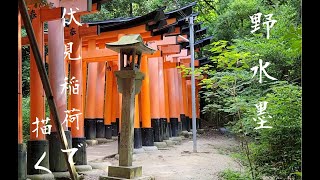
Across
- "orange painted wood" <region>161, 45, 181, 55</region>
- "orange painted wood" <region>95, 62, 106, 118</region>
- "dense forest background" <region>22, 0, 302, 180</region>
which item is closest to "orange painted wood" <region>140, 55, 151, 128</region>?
"orange painted wood" <region>161, 45, 181, 55</region>

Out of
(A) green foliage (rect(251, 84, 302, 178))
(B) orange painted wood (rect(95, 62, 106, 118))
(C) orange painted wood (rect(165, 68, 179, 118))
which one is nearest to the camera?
(A) green foliage (rect(251, 84, 302, 178))

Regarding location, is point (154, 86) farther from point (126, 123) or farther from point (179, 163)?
point (126, 123)

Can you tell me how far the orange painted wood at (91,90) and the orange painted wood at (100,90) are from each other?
141mm

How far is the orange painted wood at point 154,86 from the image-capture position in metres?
13.2

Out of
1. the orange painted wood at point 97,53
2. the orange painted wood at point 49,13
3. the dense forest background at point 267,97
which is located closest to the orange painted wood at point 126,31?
the orange painted wood at point 97,53

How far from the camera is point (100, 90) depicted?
1455cm

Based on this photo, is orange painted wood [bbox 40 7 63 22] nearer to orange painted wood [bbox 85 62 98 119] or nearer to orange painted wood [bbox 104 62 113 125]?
orange painted wood [bbox 85 62 98 119]

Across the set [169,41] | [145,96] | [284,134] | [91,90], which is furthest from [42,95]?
[169,41]

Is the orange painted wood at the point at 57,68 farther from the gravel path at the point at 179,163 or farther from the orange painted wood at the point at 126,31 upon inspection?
the orange painted wood at the point at 126,31

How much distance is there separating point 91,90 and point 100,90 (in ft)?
1.38

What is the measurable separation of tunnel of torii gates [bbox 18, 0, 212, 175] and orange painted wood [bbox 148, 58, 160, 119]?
0.12ft

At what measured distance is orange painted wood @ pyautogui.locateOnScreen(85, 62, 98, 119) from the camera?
14312mm
